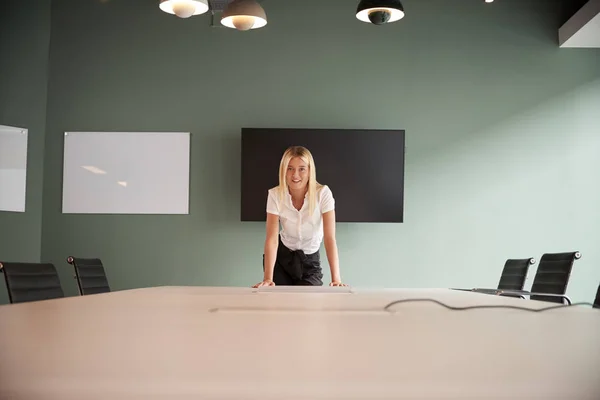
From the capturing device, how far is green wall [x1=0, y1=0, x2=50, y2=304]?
612 cm

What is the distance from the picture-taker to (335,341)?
968 mm

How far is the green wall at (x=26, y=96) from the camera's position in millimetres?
6125

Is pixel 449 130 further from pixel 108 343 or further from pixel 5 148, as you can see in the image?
pixel 108 343

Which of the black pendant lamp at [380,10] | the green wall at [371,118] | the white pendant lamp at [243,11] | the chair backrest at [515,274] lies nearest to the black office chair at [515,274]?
the chair backrest at [515,274]

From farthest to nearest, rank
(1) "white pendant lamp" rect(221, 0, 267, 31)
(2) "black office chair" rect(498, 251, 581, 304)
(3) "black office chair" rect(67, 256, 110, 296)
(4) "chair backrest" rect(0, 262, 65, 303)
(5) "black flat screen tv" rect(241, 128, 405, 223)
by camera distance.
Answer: (5) "black flat screen tv" rect(241, 128, 405, 223), (1) "white pendant lamp" rect(221, 0, 267, 31), (2) "black office chair" rect(498, 251, 581, 304), (3) "black office chair" rect(67, 256, 110, 296), (4) "chair backrest" rect(0, 262, 65, 303)

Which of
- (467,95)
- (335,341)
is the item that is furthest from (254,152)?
(335,341)

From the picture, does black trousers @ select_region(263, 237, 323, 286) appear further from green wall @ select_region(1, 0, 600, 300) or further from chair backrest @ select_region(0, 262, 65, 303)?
green wall @ select_region(1, 0, 600, 300)

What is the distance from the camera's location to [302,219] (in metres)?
4.03

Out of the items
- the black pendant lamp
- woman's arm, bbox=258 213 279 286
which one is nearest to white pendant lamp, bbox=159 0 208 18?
the black pendant lamp

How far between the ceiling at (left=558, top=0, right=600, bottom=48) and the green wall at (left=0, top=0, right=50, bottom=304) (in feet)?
16.3

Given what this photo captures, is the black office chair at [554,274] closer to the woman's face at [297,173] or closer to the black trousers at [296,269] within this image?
the black trousers at [296,269]

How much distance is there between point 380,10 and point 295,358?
3.65 metres

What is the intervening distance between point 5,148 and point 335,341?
5.89 metres

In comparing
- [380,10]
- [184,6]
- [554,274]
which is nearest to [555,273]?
[554,274]
